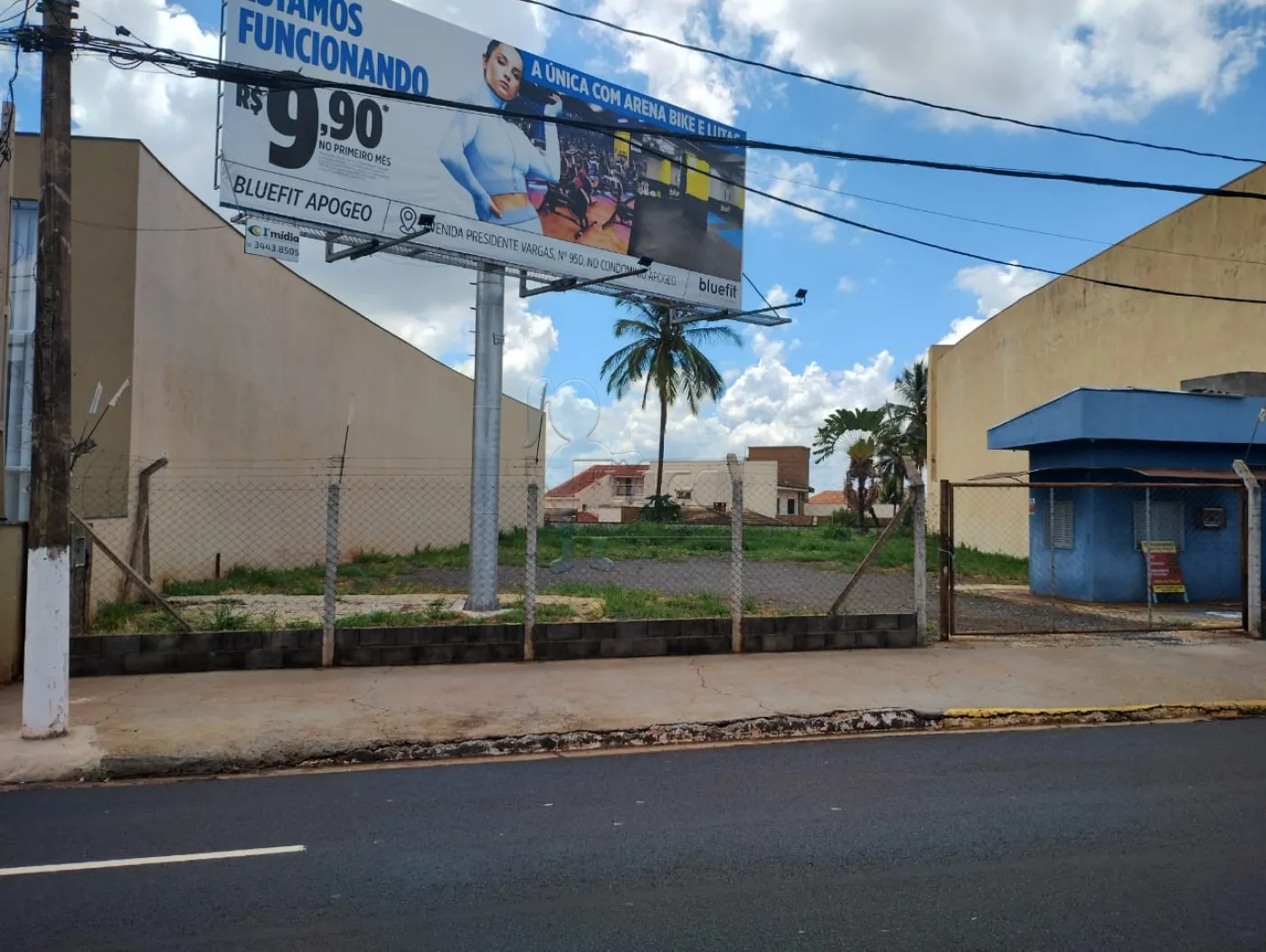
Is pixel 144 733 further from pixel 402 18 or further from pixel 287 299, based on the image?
pixel 287 299

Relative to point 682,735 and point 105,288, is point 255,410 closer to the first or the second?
point 105,288

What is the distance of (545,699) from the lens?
8.27m

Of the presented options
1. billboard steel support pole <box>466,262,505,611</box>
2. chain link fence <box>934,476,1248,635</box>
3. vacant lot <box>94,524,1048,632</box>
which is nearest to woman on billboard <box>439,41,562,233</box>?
billboard steel support pole <box>466,262,505,611</box>

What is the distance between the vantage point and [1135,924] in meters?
3.85

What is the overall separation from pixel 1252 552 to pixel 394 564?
16799 mm

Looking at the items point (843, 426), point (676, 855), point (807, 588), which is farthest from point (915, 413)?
point (676, 855)

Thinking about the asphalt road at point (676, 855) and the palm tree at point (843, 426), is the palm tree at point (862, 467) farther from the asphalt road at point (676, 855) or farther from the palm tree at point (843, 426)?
the asphalt road at point (676, 855)

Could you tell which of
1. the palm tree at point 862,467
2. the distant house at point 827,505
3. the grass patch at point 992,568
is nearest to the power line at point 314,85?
the grass patch at point 992,568

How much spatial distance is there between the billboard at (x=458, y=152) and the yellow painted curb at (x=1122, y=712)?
20.5 feet

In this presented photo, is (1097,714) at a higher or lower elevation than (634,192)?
lower

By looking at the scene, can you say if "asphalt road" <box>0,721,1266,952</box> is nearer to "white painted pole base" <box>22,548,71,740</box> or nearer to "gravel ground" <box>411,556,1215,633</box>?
"white painted pole base" <box>22,548,71,740</box>

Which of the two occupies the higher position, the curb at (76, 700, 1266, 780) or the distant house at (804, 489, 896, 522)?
the distant house at (804, 489, 896, 522)

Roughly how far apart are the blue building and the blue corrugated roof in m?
0.01

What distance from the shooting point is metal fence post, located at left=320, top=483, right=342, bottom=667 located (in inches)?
356
